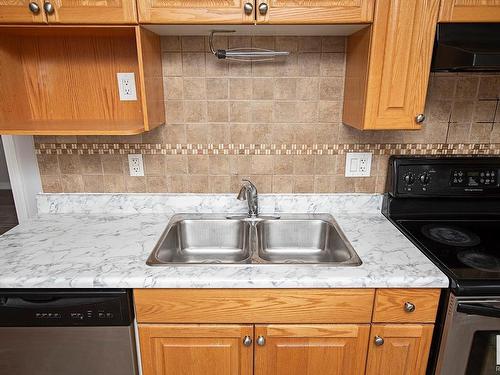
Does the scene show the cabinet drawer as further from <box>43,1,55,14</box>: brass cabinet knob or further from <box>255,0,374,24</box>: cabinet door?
<box>43,1,55,14</box>: brass cabinet knob

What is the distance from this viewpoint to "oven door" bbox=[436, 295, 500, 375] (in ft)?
3.51

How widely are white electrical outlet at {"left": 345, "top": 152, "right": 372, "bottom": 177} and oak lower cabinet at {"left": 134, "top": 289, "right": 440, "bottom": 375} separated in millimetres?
660

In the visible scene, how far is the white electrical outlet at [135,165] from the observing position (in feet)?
5.29

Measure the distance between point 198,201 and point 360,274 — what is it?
0.86 metres

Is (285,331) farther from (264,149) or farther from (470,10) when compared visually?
(470,10)

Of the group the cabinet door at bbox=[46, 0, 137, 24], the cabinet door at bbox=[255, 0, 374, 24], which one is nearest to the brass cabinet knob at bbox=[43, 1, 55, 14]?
the cabinet door at bbox=[46, 0, 137, 24]

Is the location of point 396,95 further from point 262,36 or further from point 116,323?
point 116,323

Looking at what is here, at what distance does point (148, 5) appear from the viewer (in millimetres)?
1162

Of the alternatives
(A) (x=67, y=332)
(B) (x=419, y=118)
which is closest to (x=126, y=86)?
(A) (x=67, y=332)

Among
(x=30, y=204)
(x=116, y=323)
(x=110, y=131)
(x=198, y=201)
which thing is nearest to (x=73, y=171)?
(x=30, y=204)

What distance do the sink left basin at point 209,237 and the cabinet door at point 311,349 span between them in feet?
1.46

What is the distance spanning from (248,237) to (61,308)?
2.54 ft

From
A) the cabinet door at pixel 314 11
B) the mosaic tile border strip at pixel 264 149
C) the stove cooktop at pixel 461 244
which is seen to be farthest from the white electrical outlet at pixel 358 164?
the cabinet door at pixel 314 11

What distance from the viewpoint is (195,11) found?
1164 millimetres
